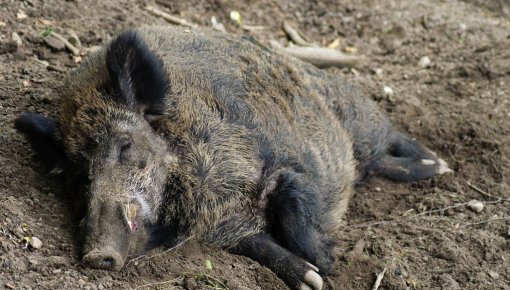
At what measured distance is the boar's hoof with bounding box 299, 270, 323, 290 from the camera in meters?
4.50

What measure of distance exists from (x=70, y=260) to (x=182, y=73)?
1520 mm

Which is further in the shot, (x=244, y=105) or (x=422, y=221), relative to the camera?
(x=422, y=221)

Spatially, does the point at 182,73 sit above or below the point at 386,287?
above

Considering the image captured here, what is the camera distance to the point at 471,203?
18.5 ft

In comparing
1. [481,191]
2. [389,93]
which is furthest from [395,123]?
[481,191]

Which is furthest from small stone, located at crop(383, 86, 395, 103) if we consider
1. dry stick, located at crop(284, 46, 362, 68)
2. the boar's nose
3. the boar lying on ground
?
the boar's nose

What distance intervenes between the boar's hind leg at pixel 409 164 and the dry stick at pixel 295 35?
69.8 inches

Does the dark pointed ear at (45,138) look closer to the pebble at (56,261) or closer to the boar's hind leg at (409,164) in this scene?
the pebble at (56,261)

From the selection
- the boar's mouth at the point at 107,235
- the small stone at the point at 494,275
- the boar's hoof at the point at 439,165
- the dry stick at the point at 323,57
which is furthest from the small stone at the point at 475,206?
the boar's mouth at the point at 107,235

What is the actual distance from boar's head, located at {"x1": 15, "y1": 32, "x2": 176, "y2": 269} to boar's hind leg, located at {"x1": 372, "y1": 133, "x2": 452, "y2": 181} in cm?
252

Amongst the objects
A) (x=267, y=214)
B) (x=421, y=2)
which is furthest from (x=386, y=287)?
(x=421, y=2)

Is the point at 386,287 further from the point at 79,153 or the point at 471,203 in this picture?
the point at 79,153

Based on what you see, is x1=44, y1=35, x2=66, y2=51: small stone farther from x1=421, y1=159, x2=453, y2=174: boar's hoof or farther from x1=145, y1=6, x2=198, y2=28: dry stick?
x1=421, y1=159, x2=453, y2=174: boar's hoof

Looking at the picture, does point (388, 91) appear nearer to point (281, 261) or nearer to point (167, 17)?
point (167, 17)
